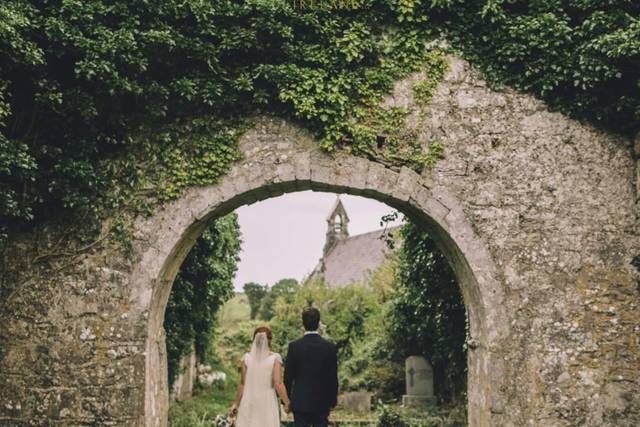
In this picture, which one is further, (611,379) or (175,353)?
(175,353)

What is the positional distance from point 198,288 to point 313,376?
5.61 meters

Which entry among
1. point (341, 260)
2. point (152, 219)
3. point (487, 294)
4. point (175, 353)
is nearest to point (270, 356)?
point (152, 219)

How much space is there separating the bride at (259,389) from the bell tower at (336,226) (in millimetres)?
35828

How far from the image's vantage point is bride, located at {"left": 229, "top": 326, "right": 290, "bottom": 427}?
6.02 meters

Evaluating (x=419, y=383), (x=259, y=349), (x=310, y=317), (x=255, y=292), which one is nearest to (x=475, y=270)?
(x=310, y=317)

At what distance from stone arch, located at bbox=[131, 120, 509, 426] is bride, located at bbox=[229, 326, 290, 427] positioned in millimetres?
841

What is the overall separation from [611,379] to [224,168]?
13.4 ft

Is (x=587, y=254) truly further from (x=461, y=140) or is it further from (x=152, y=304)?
(x=152, y=304)

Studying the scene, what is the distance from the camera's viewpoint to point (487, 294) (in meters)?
5.75

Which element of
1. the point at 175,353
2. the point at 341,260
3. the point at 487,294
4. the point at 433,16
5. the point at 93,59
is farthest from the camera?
the point at 341,260

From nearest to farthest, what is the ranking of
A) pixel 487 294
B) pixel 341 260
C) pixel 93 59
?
pixel 93 59 → pixel 487 294 → pixel 341 260

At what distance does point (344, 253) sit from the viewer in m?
37.8

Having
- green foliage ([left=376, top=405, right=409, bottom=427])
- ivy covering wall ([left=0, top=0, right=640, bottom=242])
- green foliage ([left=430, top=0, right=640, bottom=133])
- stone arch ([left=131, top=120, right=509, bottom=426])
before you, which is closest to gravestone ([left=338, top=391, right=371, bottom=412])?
green foliage ([left=376, top=405, right=409, bottom=427])

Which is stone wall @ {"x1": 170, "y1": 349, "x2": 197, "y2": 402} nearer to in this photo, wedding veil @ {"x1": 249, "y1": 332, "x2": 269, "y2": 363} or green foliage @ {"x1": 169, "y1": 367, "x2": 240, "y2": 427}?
green foliage @ {"x1": 169, "y1": 367, "x2": 240, "y2": 427}
